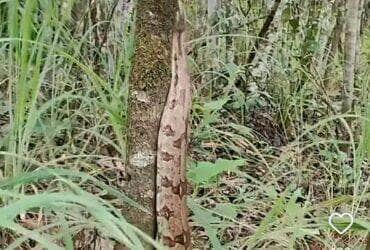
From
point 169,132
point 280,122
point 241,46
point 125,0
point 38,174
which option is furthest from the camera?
point 241,46

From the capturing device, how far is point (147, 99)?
1207 mm

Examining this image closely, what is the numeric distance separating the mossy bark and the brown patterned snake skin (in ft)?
0.04

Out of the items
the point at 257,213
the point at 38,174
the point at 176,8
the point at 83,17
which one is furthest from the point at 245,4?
the point at 38,174

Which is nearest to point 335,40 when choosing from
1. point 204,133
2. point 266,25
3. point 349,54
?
point 266,25

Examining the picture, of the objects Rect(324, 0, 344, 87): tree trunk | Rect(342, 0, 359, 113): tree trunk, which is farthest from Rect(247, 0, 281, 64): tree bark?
Rect(342, 0, 359, 113): tree trunk

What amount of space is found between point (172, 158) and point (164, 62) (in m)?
0.16

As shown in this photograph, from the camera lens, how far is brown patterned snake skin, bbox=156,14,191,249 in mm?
1204

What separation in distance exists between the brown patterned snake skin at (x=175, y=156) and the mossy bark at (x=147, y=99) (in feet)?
0.04

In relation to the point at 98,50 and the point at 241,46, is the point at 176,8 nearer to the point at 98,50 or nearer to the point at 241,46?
the point at 98,50

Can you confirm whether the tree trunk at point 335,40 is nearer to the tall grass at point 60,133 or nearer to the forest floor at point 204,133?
the forest floor at point 204,133

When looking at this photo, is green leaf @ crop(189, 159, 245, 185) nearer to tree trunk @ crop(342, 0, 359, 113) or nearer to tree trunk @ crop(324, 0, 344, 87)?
tree trunk @ crop(342, 0, 359, 113)

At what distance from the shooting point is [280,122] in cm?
286

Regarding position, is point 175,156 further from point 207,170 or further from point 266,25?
point 266,25

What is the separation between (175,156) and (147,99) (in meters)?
0.10
